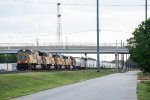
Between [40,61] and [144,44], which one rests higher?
[144,44]

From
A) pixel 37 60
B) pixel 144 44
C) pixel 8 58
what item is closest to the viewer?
pixel 144 44

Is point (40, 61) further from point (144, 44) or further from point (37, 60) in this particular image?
→ point (144, 44)

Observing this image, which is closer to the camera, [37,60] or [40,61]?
[37,60]

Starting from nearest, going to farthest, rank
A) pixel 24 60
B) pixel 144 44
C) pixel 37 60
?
1. pixel 144 44
2. pixel 24 60
3. pixel 37 60

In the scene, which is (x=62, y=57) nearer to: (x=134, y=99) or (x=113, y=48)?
(x=113, y=48)

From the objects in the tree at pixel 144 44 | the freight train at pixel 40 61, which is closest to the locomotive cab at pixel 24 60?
the freight train at pixel 40 61

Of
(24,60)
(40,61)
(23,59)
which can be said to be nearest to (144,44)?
(24,60)

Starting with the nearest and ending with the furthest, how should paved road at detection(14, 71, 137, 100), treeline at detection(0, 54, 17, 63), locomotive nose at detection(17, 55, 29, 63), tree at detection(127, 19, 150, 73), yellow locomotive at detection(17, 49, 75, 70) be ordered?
paved road at detection(14, 71, 137, 100)
tree at detection(127, 19, 150, 73)
locomotive nose at detection(17, 55, 29, 63)
yellow locomotive at detection(17, 49, 75, 70)
treeline at detection(0, 54, 17, 63)

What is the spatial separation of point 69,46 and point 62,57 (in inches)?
1131

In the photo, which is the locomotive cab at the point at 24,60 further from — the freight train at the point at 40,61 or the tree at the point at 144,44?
the tree at the point at 144,44

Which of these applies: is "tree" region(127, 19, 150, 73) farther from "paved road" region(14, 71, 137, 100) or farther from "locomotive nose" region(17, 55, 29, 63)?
"locomotive nose" region(17, 55, 29, 63)

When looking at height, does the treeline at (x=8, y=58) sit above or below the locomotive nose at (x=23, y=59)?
above

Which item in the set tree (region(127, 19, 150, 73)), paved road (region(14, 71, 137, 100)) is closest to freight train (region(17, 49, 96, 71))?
paved road (region(14, 71, 137, 100))

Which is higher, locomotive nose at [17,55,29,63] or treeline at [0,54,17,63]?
treeline at [0,54,17,63]
